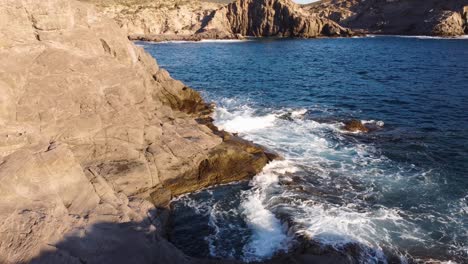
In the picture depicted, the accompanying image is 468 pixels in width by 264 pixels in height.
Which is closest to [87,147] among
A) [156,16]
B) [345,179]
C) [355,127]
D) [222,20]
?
[345,179]

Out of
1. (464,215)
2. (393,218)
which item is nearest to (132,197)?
(393,218)

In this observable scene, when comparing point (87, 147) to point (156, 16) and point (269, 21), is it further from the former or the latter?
point (156, 16)

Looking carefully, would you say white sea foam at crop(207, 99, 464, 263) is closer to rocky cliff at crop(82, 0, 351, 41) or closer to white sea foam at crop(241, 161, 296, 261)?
white sea foam at crop(241, 161, 296, 261)

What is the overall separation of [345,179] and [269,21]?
13760cm

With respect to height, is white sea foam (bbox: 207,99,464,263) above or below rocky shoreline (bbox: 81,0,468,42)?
below

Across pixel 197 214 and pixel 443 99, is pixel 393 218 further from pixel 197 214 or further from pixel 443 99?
pixel 443 99

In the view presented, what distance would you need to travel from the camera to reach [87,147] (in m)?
20.4

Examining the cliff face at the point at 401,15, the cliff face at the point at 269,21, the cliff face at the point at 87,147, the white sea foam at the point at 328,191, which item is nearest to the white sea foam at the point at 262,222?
the white sea foam at the point at 328,191

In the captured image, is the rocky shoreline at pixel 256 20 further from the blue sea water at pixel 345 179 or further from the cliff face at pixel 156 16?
the blue sea water at pixel 345 179

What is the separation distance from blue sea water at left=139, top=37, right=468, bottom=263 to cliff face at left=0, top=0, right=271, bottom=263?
250cm

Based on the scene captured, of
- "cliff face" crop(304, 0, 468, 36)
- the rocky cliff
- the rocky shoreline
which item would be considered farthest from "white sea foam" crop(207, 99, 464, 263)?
"cliff face" crop(304, 0, 468, 36)

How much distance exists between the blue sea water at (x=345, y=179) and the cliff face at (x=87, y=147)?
250 cm

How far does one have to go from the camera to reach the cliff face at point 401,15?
409 ft

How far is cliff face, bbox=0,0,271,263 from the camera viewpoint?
13413 millimetres
